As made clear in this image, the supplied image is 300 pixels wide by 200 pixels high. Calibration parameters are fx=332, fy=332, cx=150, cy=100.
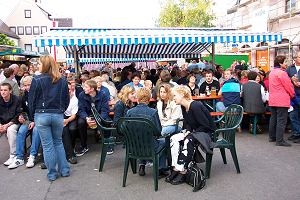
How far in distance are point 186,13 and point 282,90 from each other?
3139 centimetres

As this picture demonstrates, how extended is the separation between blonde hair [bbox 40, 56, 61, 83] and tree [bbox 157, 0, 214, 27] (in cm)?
3225

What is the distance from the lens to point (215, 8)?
40.8m

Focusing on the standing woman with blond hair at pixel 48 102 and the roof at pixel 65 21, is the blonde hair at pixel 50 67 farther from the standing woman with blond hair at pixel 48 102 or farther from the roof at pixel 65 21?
the roof at pixel 65 21

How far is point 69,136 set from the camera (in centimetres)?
579

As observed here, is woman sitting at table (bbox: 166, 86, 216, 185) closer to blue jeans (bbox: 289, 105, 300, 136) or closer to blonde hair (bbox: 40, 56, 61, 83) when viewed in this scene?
blonde hair (bbox: 40, 56, 61, 83)

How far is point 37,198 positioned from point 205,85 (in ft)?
16.8

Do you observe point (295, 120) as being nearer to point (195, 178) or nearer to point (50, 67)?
point (195, 178)

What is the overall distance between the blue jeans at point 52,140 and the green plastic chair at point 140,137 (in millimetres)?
951

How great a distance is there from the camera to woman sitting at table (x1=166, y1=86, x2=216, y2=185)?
4.38m

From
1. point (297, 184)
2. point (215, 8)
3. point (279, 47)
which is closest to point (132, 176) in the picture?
point (297, 184)

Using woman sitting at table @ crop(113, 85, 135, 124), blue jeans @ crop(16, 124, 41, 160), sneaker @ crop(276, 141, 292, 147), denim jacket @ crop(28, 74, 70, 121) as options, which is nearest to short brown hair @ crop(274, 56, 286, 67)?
sneaker @ crop(276, 141, 292, 147)

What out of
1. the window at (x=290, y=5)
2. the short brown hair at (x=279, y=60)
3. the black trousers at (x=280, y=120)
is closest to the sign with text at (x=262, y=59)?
the window at (x=290, y=5)

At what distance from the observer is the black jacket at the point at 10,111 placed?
19.1 feet

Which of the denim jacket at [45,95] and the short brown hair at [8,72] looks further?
the short brown hair at [8,72]
